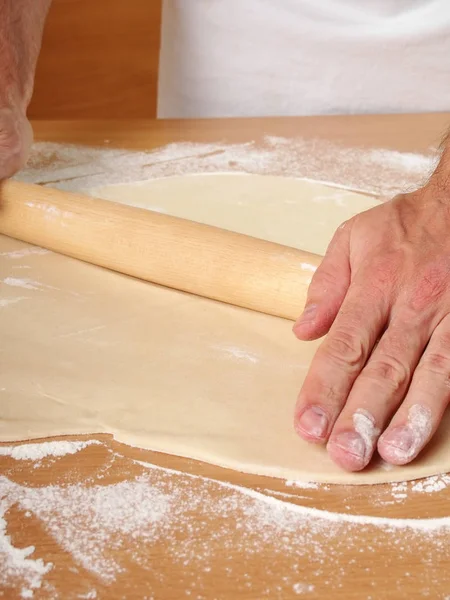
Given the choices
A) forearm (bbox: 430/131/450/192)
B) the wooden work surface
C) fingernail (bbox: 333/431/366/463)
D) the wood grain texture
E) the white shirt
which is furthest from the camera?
the wood grain texture

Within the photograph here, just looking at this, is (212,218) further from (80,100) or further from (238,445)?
(80,100)

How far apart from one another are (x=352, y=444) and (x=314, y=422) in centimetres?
6

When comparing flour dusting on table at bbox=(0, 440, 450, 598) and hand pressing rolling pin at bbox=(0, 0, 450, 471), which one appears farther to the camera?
hand pressing rolling pin at bbox=(0, 0, 450, 471)

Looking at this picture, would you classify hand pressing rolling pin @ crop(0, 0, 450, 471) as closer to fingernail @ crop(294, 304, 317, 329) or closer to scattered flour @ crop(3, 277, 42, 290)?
fingernail @ crop(294, 304, 317, 329)

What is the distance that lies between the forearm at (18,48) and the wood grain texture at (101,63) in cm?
199

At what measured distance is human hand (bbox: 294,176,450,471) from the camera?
93 cm

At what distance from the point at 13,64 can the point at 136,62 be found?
2208mm

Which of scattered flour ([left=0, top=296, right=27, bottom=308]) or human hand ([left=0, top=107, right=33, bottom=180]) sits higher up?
human hand ([left=0, top=107, right=33, bottom=180])

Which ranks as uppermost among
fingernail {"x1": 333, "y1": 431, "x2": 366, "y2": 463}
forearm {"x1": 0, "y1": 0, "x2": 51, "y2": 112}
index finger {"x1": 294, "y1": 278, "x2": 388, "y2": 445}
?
forearm {"x1": 0, "y1": 0, "x2": 51, "y2": 112}

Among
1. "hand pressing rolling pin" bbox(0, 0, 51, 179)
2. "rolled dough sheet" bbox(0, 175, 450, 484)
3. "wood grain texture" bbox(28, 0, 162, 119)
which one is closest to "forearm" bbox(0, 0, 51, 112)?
"hand pressing rolling pin" bbox(0, 0, 51, 179)

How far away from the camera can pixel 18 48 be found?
1.74 metres

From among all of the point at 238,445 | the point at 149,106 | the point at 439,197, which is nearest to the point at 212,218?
the point at 439,197

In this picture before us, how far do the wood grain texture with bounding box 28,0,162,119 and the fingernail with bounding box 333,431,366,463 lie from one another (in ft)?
10.3

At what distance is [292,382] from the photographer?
110 cm
